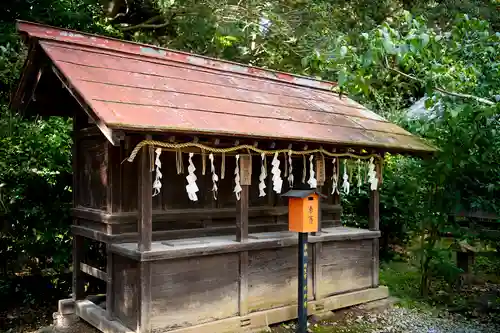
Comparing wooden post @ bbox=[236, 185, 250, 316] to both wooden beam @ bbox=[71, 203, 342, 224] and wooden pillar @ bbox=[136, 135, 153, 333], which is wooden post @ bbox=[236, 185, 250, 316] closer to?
wooden beam @ bbox=[71, 203, 342, 224]

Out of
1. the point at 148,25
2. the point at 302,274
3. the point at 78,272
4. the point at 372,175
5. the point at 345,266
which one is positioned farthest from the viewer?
the point at 148,25

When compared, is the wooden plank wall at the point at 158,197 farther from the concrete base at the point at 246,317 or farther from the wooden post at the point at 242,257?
the concrete base at the point at 246,317

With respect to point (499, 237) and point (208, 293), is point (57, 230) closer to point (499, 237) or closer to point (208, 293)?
point (208, 293)

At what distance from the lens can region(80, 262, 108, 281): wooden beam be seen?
5.81m

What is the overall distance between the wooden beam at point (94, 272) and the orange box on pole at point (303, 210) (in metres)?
2.66

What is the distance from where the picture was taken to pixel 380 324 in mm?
6699

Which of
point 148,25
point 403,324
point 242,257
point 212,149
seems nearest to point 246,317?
point 242,257

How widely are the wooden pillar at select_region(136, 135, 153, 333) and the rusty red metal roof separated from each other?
2.04ft

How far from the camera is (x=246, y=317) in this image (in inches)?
230

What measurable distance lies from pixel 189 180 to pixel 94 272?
7.21 ft

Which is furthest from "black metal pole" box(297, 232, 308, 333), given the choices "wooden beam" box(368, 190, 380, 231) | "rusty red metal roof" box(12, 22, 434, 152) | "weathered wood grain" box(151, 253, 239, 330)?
"wooden beam" box(368, 190, 380, 231)

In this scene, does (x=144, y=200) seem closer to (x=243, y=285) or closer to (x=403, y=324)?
(x=243, y=285)

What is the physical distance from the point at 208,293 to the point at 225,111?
7.95ft

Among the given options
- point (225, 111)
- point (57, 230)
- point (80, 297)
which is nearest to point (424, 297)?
point (225, 111)
